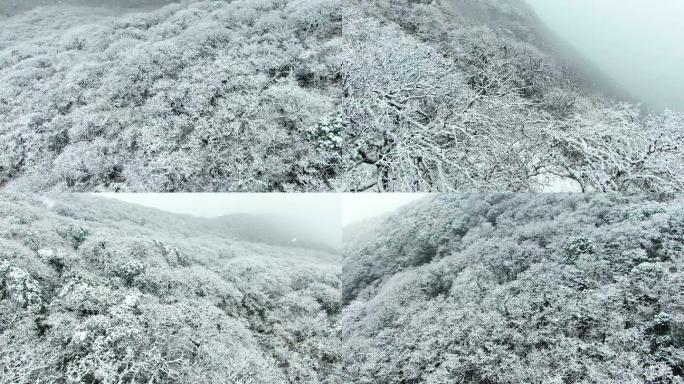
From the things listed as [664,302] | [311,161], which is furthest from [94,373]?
[664,302]

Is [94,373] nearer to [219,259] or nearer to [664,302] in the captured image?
[219,259]

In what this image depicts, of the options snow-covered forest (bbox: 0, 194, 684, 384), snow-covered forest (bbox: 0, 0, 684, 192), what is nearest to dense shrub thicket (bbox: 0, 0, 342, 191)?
snow-covered forest (bbox: 0, 0, 684, 192)

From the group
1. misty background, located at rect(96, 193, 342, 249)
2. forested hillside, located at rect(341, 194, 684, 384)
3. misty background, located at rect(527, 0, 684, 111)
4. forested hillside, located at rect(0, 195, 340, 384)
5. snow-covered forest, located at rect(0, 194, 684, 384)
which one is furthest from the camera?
misty background, located at rect(527, 0, 684, 111)

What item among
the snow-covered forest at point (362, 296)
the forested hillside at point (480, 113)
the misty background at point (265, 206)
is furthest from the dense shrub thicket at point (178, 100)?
the snow-covered forest at point (362, 296)

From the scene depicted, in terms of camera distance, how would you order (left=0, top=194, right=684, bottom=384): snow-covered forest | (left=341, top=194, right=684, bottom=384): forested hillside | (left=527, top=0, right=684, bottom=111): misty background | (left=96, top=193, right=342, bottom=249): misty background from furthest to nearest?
(left=527, top=0, right=684, bottom=111): misty background → (left=96, top=193, right=342, bottom=249): misty background → (left=341, top=194, right=684, bottom=384): forested hillside → (left=0, top=194, right=684, bottom=384): snow-covered forest

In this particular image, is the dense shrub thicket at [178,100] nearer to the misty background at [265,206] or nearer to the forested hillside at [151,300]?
the misty background at [265,206]

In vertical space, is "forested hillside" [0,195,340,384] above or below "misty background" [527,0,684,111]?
below

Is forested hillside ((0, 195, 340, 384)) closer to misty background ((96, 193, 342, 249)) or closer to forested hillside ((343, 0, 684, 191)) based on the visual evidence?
misty background ((96, 193, 342, 249))
